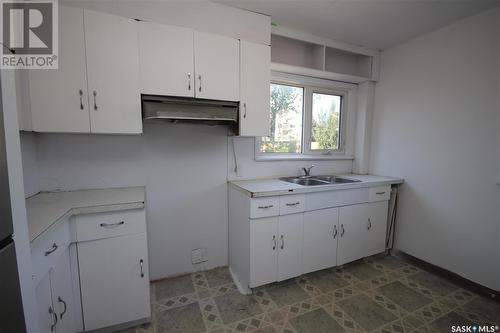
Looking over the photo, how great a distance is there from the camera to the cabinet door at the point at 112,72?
1.42 metres

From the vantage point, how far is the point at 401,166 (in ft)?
7.98

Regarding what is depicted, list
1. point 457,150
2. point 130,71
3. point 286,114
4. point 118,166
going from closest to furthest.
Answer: point 130,71 → point 118,166 → point 457,150 → point 286,114

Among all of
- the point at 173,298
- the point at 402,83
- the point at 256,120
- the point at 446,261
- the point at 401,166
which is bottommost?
the point at 173,298

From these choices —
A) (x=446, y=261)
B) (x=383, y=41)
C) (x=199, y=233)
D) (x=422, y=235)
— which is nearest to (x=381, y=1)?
(x=383, y=41)

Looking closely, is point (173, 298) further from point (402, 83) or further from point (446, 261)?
point (402, 83)

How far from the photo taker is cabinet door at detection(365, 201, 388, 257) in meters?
2.27

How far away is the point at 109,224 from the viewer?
1354mm

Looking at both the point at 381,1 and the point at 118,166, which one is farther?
the point at 118,166

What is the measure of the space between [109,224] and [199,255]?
1022 millimetres

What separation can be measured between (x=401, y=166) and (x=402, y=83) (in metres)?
0.91

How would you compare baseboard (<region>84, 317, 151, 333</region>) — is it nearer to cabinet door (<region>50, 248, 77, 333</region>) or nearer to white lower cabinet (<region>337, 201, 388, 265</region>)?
cabinet door (<region>50, 248, 77, 333</region>)

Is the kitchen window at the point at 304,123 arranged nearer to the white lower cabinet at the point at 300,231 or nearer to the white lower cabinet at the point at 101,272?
the white lower cabinet at the point at 300,231

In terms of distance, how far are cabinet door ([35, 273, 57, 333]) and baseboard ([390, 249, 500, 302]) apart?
3.00 metres
